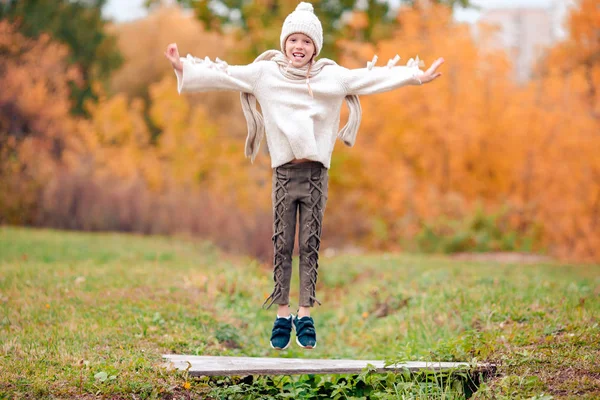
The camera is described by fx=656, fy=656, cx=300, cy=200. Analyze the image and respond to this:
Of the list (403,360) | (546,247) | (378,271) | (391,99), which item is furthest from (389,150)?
(403,360)

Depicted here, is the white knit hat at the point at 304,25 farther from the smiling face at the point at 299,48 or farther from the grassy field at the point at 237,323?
the grassy field at the point at 237,323

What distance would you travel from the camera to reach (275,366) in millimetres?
4012

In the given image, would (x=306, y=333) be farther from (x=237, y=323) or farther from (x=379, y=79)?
(x=379, y=79)

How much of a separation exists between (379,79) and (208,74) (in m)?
1.23

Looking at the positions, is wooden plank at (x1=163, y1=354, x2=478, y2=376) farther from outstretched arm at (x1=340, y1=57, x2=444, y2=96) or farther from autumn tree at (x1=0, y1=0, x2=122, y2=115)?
autumn tree at (x1=0, y1=0, x2=122, y2=115)

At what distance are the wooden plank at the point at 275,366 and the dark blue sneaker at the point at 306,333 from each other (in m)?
0.26

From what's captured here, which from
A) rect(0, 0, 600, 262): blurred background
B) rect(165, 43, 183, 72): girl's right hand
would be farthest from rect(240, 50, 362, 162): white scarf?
rect(0, 0, 600, 262): blurred background

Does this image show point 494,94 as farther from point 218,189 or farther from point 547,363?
point 547,363

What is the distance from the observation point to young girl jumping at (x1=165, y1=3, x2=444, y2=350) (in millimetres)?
4625

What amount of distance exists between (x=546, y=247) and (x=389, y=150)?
14.3 feet

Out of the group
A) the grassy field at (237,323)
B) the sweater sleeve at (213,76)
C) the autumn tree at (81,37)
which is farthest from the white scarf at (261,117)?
the autumn tree at (81,37)

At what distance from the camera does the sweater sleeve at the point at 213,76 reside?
448 cm

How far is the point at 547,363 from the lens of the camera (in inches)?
165

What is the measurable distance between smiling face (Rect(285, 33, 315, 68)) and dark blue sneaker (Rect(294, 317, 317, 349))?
1827 mm
